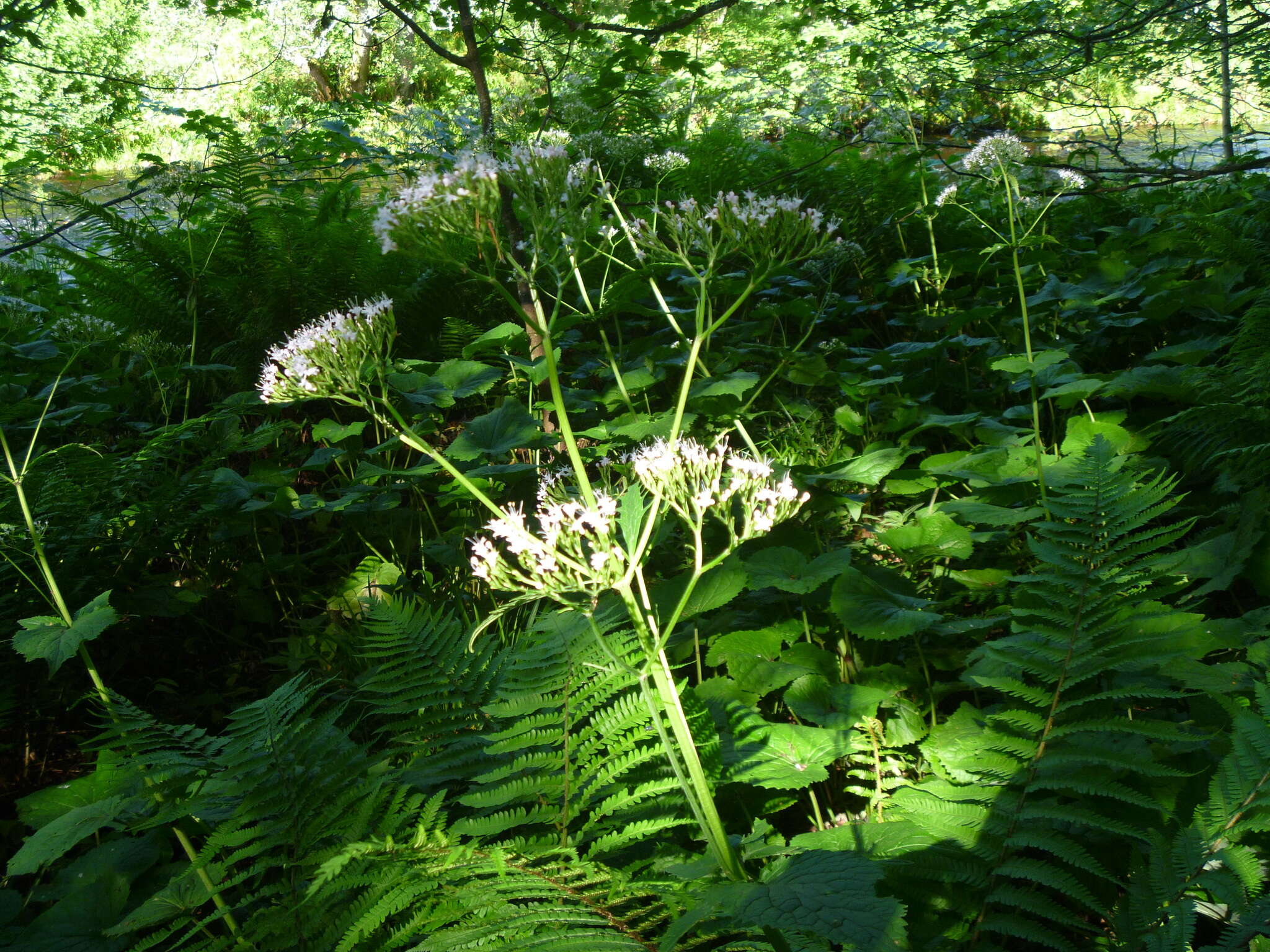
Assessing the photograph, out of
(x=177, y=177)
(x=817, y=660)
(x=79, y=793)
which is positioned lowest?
(x=817, y=660)

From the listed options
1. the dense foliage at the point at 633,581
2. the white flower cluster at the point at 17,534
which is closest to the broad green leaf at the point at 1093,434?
the dense foliage at the point at 633,581

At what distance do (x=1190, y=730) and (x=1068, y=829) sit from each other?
0.26 metres

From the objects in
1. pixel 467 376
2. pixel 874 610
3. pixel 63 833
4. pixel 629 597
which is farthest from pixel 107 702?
pixel 467 376

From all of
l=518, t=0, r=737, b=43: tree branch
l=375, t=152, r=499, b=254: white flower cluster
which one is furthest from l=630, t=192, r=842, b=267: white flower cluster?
l=518, t=0, r=737, b=43: tree branch

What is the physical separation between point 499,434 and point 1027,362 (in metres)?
1.52

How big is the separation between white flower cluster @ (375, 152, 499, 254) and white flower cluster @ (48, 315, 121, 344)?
244 centimetres

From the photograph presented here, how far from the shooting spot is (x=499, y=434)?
7.79ft

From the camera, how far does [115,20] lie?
980cm

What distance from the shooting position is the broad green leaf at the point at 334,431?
96.5 inches

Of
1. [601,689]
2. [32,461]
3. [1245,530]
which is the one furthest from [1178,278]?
[32,461]

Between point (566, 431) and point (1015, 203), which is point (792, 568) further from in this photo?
point (1015, 203)

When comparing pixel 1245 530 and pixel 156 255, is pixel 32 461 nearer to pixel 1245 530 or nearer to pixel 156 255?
pixel 156 255

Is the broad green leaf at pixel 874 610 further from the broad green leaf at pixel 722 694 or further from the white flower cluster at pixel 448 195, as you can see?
the white flower cluster at pixel 448 195

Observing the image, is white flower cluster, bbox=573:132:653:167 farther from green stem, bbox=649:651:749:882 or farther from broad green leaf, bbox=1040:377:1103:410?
green stem, bbox=649:651:749:882
